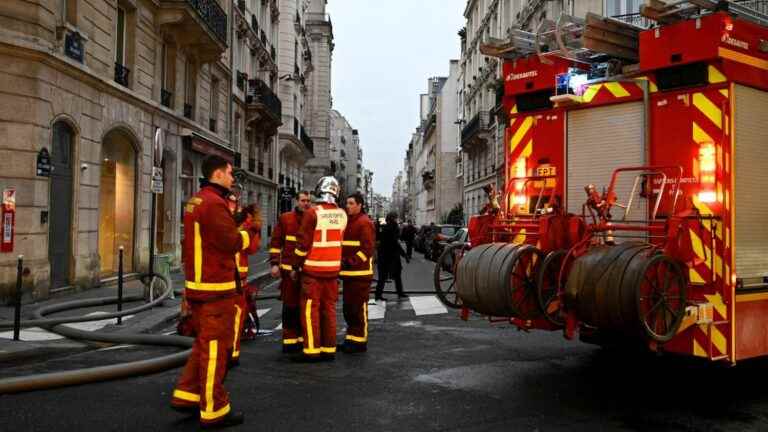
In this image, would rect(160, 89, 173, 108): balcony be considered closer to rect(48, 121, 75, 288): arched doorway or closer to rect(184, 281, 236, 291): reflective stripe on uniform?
rect(48, 121, 75, 288): arched doorway

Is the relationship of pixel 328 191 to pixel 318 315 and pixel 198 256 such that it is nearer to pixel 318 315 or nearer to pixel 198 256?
pixel 318 315

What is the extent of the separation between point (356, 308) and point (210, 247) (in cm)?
294

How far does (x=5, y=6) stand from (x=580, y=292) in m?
10.4

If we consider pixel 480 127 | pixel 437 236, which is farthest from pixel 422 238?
pixel 480 127

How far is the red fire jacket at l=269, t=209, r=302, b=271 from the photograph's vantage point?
7.32 metres

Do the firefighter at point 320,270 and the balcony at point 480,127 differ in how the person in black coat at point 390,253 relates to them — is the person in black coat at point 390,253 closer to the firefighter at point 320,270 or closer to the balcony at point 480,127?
the firefighter at point 320,270

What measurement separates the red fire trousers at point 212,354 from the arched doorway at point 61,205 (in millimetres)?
8757

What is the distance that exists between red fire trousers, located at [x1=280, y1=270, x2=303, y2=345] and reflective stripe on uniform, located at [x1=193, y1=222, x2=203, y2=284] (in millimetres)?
2633

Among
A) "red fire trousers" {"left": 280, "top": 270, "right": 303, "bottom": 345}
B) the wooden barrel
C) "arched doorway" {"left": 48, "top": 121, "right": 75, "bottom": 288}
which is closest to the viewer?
the wooden barrel

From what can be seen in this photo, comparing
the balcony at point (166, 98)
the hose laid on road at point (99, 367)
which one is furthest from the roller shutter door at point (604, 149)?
the balcony at point (166, 98)

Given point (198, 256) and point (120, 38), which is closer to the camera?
point (198, 256)

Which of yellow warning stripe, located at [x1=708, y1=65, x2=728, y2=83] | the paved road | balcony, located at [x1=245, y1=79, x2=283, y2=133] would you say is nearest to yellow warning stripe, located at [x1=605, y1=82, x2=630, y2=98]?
yellow warning stripe, located at [x1=708, y1=65, x2=728, y2=83]

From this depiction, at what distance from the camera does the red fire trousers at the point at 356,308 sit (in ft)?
23.6

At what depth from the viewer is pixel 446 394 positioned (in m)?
5.37
